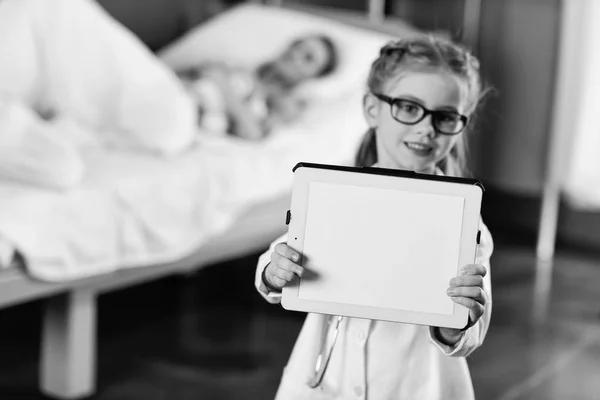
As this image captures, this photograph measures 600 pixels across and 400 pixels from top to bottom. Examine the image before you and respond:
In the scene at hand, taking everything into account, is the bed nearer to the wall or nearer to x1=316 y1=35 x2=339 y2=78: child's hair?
x1=316 y1=35 x2=339 y2=78: child's hair

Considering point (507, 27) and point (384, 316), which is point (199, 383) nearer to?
point (384, 316)

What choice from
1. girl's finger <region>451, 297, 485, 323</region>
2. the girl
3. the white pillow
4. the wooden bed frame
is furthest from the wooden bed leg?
girl's finger <region>451, 297, 485, 323</region>

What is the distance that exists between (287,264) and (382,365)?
0.64 ft

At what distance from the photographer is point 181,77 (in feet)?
8.00

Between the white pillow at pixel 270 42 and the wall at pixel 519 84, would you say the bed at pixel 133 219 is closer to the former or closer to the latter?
the white pillow at pixel 270 42

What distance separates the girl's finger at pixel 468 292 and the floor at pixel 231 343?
3.70ft

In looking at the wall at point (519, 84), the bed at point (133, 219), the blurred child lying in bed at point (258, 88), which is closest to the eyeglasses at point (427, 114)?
the bed at point (133, 219)

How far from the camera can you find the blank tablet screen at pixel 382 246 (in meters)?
0.83

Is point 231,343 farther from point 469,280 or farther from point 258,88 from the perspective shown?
point 469,280

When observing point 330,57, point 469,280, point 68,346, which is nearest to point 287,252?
point 469,280

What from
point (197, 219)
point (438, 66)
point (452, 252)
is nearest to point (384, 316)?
point (452, 252)

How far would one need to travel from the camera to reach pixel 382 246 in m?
0.84

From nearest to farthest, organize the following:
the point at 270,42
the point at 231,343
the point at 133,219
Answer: the point at 133,219 → the point at 231,343 → the point at 270,42

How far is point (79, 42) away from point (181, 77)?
0.48m
